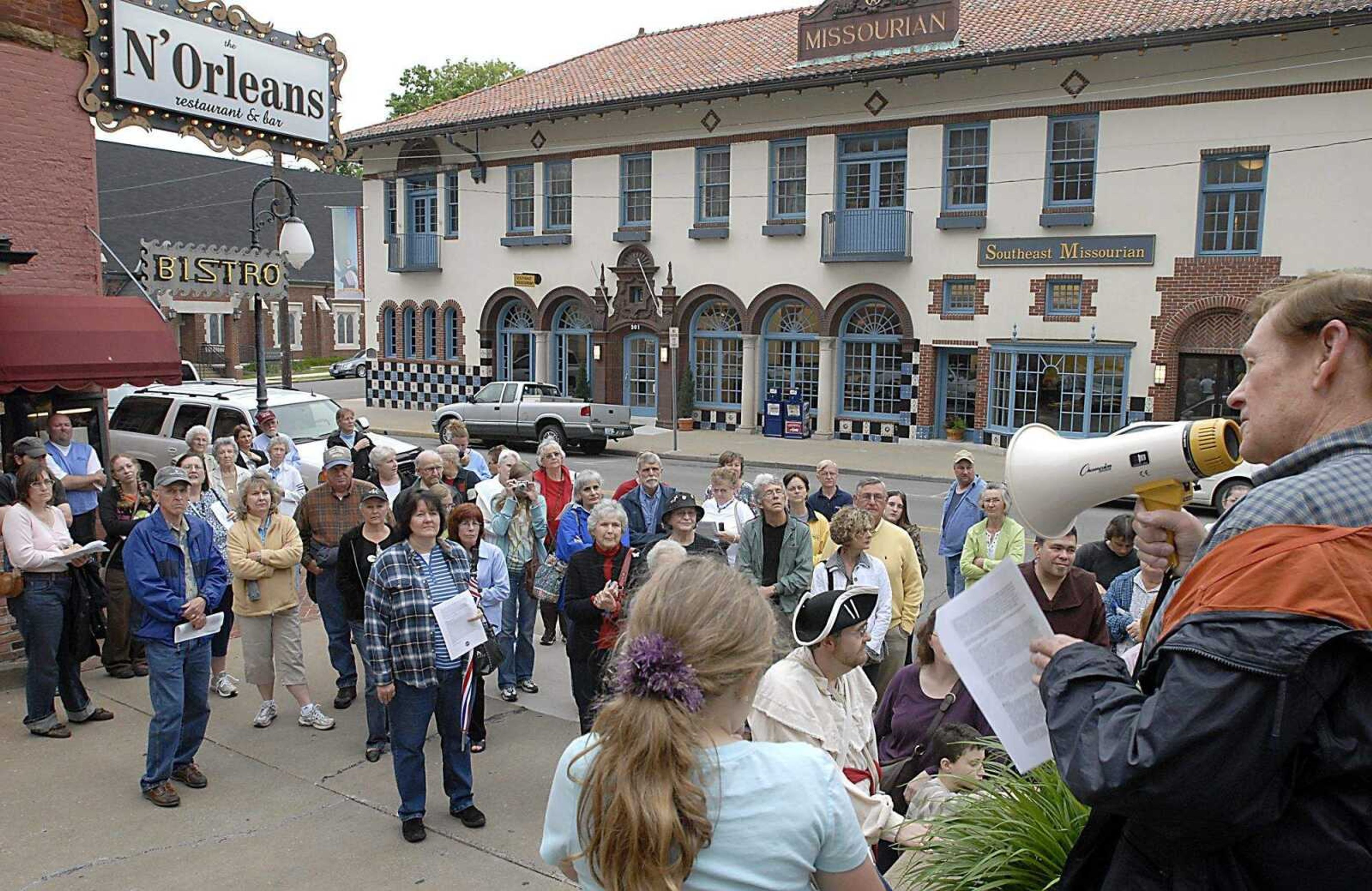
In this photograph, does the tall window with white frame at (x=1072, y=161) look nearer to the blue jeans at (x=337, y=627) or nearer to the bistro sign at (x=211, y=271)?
the bistro sign at (x=211, y=271)

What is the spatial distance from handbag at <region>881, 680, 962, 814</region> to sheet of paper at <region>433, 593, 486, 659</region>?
240 centimetres

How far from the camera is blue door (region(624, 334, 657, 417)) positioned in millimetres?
28578

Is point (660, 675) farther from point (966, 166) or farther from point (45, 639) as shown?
point (966, 166)

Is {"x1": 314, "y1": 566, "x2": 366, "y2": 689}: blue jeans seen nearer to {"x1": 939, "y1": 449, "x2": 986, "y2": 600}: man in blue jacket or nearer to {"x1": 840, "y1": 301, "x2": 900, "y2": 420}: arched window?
{"x1": 939, "y1": 449, "x2": 986, "y2": 600}: man in blue jacket

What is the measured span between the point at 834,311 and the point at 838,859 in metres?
23.6

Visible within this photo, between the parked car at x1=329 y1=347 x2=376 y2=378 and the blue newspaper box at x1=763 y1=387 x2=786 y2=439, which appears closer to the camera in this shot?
the blue newspaper box at x1=763 y1=387 x2=786 y2=439

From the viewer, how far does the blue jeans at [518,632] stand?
7.93m

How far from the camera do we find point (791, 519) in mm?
7461

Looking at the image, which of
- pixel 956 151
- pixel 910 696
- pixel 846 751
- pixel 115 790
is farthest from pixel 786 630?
pixel 956 151

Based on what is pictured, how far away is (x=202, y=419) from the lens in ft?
49.9

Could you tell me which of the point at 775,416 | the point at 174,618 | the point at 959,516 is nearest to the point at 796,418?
the point at 775,416

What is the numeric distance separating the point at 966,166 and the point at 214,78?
54.7ft

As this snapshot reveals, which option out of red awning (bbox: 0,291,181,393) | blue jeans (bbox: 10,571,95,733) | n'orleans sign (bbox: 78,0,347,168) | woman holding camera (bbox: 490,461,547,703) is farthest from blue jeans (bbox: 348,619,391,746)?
n'orleans sign (bbox: 78,0,347,168)

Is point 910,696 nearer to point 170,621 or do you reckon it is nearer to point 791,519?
point 791,519
